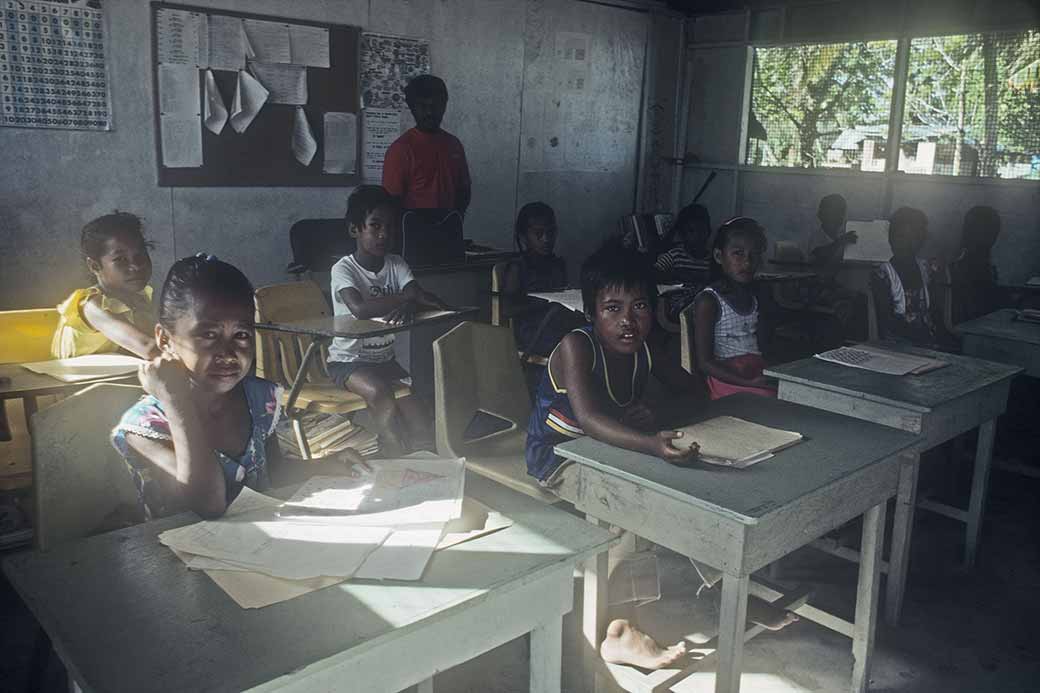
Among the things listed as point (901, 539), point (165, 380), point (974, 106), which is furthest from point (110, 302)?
point (974, 106)

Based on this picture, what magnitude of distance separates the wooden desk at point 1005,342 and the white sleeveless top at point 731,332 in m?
1.01

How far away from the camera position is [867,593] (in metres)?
2.29

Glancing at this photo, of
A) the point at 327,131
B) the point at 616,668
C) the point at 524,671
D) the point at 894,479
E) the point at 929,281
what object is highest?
the point at 327,131

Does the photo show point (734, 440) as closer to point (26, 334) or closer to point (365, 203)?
point (365, 203)

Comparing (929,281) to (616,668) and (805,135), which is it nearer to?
(616,668)

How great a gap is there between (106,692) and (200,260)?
35.6 inches

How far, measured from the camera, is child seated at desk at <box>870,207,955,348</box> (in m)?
4.15


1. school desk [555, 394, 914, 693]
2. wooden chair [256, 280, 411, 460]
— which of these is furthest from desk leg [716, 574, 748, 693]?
wooden chair [256, 280, 411, 460]

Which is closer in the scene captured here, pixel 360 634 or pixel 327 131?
pixel 360 634

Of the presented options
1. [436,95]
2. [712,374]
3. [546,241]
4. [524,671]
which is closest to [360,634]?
[524,671]

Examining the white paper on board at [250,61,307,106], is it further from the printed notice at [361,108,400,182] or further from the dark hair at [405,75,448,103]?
the dark hair at [405,75,448,103]

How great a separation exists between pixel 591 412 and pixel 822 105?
6.22m

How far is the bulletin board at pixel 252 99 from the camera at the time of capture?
5094 millimetres

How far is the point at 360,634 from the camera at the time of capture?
122 centimetres
